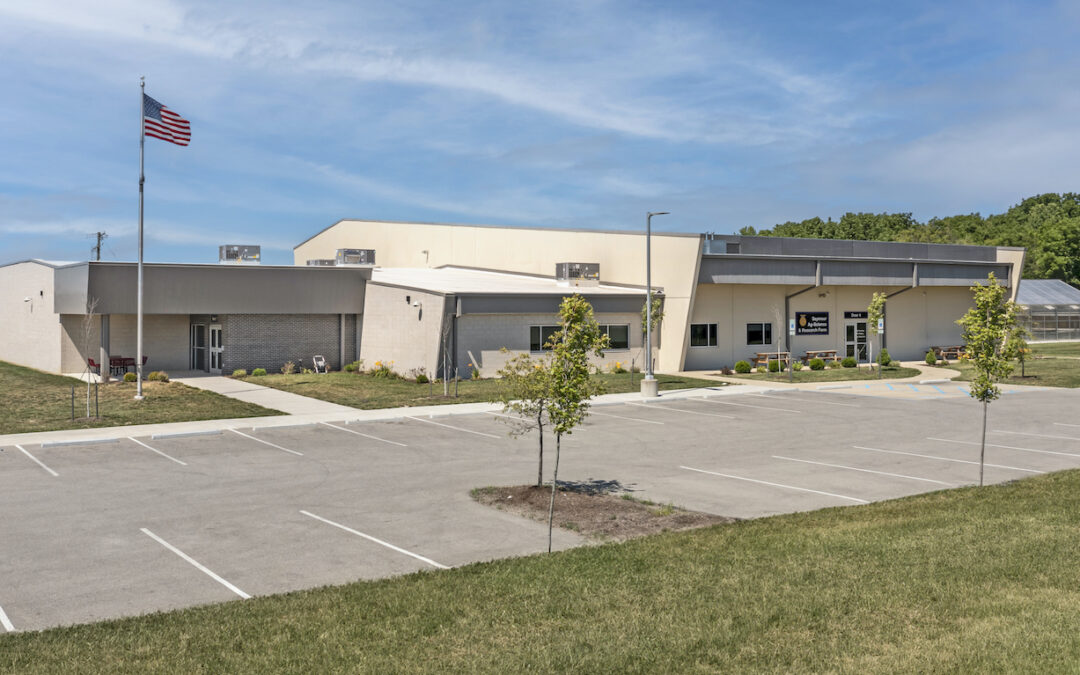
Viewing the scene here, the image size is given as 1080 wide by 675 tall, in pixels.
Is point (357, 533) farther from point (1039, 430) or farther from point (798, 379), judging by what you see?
point (798, 379)

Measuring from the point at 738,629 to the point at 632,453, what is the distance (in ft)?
40.4

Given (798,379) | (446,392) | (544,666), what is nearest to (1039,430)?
(798,379)

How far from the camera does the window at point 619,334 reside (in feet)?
135

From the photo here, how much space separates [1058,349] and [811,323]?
2605 centimetres

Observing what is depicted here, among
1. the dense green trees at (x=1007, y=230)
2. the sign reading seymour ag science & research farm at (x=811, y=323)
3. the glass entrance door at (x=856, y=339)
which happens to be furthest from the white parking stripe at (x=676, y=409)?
the dense green trees at (x=1007, y=230)

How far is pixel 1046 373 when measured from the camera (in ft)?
137

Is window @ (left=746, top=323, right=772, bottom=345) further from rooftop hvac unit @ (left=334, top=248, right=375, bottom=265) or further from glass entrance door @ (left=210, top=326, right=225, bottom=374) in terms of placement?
glass entrance door @ (left=210, top=326, right=225, bottom=374)

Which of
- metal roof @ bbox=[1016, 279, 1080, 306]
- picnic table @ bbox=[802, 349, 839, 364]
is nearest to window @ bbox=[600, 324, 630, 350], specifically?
picnic table @ bbox=[802, 349, 839, 364]

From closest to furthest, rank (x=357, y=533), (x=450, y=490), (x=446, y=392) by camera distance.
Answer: (x=357, y=533) → (x=450, y=490) → (x=446, y=392)

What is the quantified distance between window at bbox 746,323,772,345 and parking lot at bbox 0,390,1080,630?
56.7ft

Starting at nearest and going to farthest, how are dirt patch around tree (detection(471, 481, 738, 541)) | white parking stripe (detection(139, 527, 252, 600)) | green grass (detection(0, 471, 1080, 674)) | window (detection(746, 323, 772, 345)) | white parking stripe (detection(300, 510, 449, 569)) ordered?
green grass (detection(0, 471, 1080, 674))
white parking stripe (detection(139, 527, 252, 600))
white parking stripe (detection(300, 510, 449, 569))
dirt patch around tree (detection(471, 481, 738, 541))
window (detection(746, 323, 772, 345))

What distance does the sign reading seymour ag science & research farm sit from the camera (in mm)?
47312

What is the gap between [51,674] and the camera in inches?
287

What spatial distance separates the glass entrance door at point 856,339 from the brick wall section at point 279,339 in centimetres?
2728
